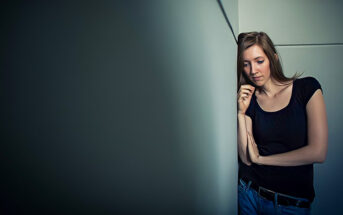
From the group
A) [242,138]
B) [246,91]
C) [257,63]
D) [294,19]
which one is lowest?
[242,138]

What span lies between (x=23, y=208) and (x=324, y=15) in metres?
1.53

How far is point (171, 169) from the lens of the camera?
188 millimetres

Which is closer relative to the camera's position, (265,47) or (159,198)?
(159,198)

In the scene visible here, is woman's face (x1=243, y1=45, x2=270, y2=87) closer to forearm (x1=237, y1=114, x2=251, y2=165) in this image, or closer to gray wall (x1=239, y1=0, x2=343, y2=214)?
gray wall (x1=239, y1=0, x2=343, y2=214)

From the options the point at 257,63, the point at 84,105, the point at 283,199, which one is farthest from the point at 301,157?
the point at 84,105

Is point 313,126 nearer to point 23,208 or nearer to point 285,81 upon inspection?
point 285,81

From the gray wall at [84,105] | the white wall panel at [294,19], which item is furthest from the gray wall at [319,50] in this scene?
the gray wall at [84,105]

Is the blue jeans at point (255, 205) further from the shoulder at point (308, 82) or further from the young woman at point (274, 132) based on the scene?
the shoulder at point (308, 82)

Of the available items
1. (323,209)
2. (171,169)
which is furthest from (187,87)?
(323,209)

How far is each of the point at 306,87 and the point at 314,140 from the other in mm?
Answer: 307

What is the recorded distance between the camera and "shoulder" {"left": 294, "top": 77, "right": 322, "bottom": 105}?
2.95 feet

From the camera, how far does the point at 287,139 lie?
0.93 metres

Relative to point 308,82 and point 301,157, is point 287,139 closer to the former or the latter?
point 301,157

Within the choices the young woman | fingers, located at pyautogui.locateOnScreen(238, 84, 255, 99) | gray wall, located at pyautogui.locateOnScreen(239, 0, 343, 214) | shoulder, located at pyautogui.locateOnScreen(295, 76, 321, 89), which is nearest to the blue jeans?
the young woman
